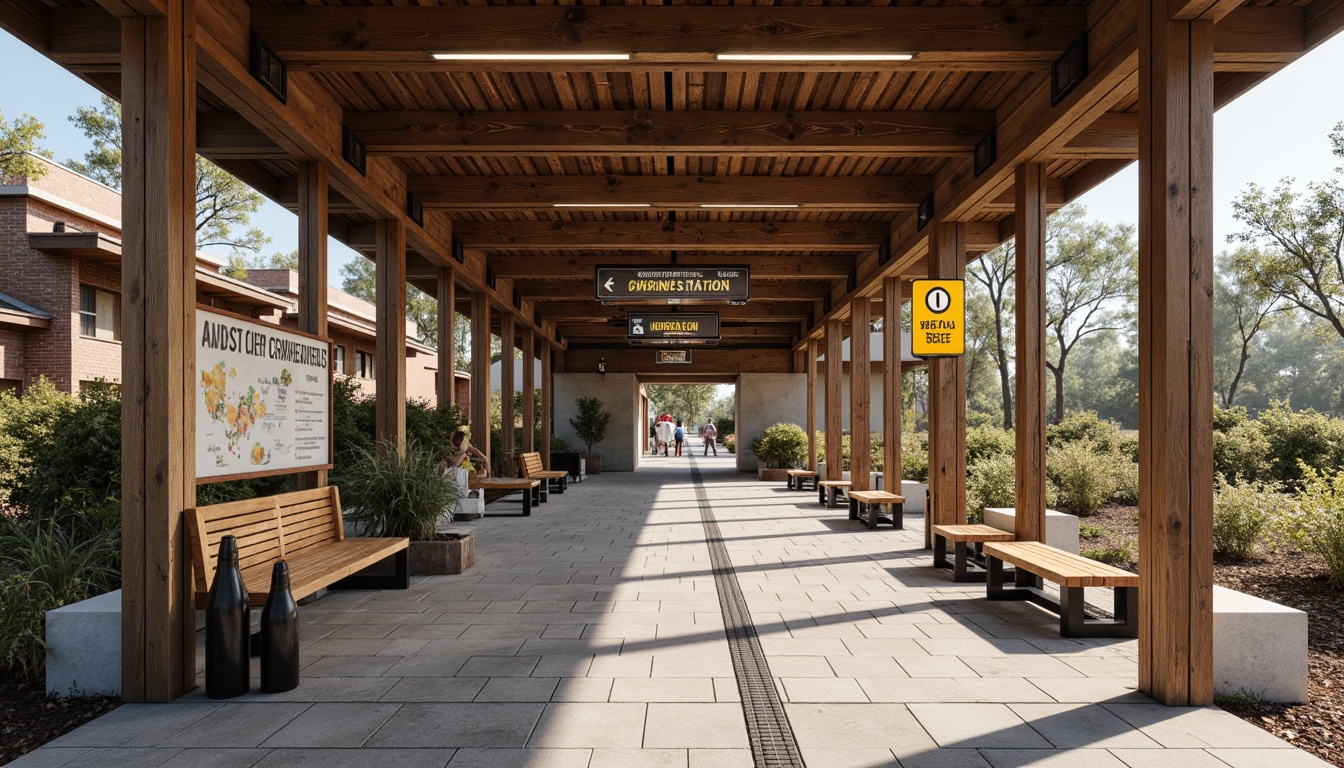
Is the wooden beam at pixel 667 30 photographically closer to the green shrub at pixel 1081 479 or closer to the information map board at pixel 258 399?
the information map board at pixel 258 399

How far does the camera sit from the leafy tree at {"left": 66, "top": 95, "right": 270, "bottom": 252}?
24.0 metres

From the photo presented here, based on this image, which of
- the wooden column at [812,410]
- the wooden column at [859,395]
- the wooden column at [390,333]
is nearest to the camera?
the wooden column at [390,333]

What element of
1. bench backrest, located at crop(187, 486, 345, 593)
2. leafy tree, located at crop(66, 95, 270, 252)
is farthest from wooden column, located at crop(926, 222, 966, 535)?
leafy tree, located at crop(66, 95, 270, 252)

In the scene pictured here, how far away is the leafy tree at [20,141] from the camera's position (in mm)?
13570

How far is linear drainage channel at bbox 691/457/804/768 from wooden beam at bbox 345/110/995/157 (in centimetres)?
370

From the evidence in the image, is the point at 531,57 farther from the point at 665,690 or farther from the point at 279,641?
the point at 665,690

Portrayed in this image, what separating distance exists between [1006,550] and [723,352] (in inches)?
659

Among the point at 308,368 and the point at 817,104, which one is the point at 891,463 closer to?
the point at 817,104

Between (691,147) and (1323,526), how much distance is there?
556 centimetres

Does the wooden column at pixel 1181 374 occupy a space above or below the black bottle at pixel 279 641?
above

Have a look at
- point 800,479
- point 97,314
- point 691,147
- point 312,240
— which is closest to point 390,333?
point 312,240

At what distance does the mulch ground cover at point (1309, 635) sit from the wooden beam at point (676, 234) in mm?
4583

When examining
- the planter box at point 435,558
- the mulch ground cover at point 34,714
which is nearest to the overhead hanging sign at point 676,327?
the planter box at point 435,558

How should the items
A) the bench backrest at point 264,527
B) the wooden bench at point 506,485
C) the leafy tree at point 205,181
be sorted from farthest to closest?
the leafy tree at point 205,181 < the wooden bench at point 506,485 < the bench backrest at point 264,527
